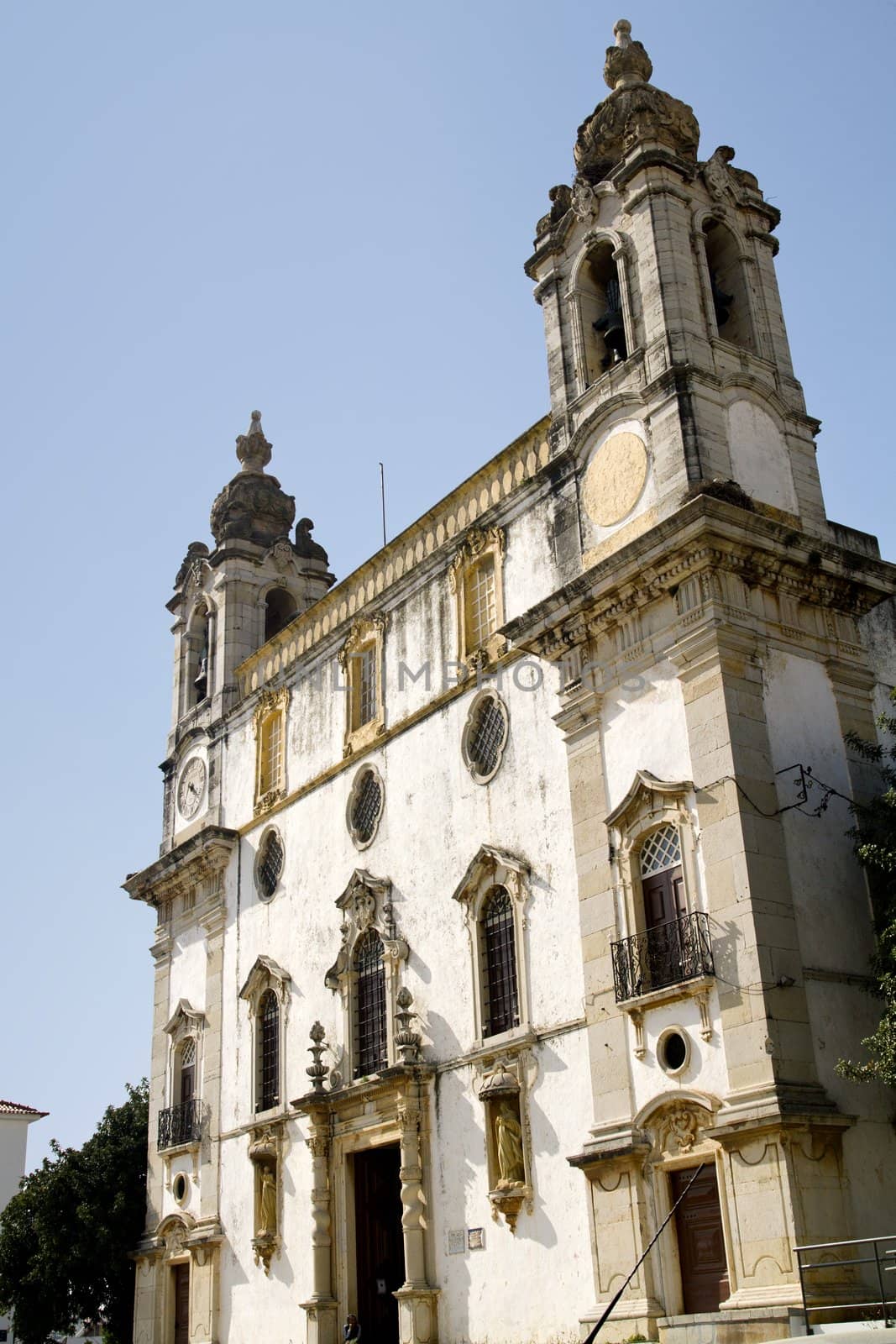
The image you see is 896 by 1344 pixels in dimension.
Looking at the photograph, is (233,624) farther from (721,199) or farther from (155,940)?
(721,199)

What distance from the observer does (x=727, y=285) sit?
22.7 meters

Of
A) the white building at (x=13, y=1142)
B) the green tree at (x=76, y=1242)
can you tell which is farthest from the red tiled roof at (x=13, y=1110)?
the green tree at (x=76, y=1242)

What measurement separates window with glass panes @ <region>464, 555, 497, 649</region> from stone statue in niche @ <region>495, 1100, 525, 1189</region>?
718 cm

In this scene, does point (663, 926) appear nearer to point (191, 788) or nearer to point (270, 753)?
point (270, 753)

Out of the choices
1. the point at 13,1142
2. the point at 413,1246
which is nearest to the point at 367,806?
the point at 413,1246

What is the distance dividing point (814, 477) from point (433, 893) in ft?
27.6

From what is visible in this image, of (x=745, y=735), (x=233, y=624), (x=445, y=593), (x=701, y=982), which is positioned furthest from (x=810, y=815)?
(x=233, y=624)

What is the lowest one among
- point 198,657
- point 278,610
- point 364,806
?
point 364,806

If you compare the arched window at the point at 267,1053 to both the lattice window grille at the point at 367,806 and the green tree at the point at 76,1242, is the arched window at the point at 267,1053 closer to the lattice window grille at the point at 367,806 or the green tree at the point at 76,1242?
the lattice window grille at the point at 367,806

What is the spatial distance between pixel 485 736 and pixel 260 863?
735cm

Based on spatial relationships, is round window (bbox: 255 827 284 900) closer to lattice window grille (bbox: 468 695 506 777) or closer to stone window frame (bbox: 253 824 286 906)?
stone window frame (bbox: 253 824 286 906)

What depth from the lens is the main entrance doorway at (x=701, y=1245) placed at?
16359mm

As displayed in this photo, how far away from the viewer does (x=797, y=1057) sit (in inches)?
639

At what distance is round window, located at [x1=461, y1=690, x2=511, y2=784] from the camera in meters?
21.9
